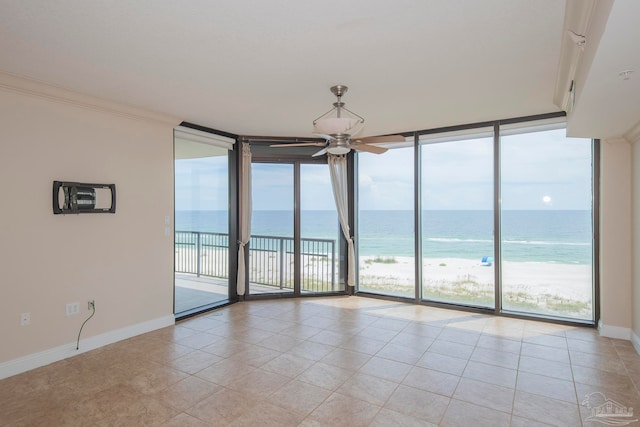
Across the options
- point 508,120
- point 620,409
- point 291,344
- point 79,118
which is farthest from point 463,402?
point 79,118

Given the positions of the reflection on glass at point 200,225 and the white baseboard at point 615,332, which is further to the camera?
the reflection on glass at point 200,225

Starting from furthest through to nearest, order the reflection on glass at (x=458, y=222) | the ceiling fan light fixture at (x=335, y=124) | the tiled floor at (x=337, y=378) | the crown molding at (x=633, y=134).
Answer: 1. the reflection on glass at (x=458, y=222)
2. the crown molding at (x=633, y=134)
3. the ceiling fan light fixture at (x=335, y=124)
4. the tiled floor at (x=337, y=378)

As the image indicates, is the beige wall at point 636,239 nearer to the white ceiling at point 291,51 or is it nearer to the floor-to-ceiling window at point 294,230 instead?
the white ceiling at point 291,51

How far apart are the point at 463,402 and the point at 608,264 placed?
8.51ft

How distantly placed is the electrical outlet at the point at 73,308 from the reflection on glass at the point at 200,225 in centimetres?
124

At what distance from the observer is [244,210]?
5348 millimetres

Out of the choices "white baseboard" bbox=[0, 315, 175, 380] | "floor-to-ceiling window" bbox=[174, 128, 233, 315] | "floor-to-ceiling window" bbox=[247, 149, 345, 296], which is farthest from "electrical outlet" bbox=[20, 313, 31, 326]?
"floor-to-ceiling window" bbox=[247, 149, 345, 296]

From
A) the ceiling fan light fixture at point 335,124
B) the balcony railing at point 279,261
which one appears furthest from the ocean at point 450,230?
the ceiling fan light fixture at point 335,124

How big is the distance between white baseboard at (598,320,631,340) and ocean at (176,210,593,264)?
775mm

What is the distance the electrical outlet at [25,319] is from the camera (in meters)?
3.09

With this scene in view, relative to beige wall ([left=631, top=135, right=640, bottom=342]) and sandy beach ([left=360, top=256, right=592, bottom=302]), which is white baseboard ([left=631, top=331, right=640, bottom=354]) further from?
sandy beach ([left=360, top=256, right=592, bottom=302])

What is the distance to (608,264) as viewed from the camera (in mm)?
3854

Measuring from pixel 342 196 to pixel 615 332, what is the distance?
12.1 feet

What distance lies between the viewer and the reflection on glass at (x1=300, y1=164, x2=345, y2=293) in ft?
18.6
